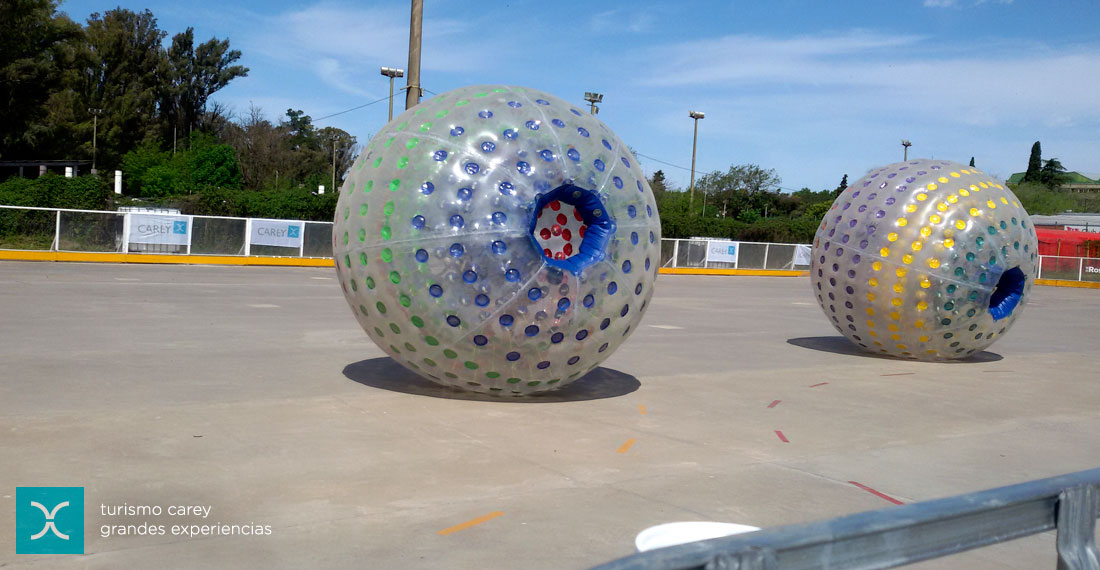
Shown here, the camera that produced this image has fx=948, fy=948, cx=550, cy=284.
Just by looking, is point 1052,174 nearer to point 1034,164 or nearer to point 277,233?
point 1034,164

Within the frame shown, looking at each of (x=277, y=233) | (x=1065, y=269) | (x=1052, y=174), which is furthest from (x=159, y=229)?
(x=1052, y=174)

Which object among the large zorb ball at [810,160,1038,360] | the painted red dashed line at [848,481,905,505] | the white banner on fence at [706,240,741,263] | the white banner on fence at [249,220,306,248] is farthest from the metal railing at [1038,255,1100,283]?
the painted red dashed line at [848,481,905,505]

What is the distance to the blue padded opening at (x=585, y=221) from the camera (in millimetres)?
7246

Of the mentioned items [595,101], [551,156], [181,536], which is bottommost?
[181,536]

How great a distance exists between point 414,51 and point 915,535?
18.6 m

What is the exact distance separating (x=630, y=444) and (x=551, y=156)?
2.27 metres

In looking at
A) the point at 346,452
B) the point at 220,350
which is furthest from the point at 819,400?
the point at 220,350

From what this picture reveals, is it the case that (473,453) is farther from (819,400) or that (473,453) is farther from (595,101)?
(595,101)

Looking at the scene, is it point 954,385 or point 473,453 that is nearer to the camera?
point 473,453

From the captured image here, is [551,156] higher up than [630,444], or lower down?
higher up

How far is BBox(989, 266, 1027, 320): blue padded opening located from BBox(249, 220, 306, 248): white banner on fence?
76.5 feet

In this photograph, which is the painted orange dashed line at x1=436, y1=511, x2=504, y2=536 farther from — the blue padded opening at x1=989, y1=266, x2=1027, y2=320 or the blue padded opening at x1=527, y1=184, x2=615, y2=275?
the blue padded opening at x1=989, y1=266, x2=1027, y2=320

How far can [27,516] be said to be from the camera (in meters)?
4.52

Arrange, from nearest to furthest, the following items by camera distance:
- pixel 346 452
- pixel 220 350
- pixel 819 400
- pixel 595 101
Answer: pixel 346 452 < pixel 819 400 < pixel 220 350 < pixel 595 101
